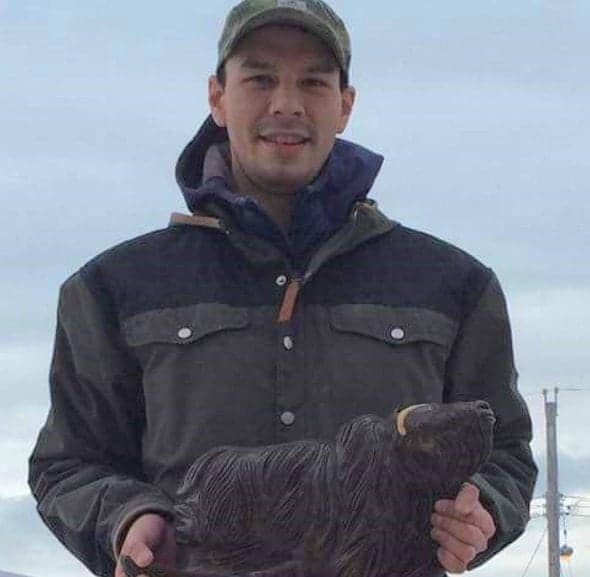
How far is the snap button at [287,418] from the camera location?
14.0 feet

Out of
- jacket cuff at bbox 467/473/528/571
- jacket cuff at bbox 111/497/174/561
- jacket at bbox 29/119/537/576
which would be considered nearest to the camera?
jacket cuff at bbox 111/497/174/561

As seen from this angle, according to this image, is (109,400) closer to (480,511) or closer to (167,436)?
(167,436)

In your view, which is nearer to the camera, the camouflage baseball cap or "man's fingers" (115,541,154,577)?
"man's fingers" (115,541,154,577)

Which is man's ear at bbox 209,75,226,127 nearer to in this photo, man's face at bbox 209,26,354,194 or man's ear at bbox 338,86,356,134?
man's face at bbox 209,26,354,194

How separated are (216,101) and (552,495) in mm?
20516

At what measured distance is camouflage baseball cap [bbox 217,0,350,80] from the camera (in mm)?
4336

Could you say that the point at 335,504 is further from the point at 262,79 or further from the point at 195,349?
the point at 262,79

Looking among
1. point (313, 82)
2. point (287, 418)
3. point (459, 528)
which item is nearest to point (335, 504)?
point (459, 528)

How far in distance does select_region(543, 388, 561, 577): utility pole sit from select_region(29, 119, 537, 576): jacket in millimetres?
17442

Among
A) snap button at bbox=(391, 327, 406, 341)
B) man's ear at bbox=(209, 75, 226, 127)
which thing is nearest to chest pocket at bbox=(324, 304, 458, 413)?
snap button at bbox=(391, 327, 406, 341)

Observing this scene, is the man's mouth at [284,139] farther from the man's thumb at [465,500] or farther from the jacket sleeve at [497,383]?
the man's thumb at [465,500]

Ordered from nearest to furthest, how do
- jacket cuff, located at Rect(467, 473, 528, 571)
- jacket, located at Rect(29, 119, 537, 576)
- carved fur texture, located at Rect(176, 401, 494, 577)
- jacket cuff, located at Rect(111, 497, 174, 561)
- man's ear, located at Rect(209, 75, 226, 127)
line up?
1. carved fur texture, located at Rect(176, 401, 494, 577)
2. jacket cuff, located at Rect(111, 497, 174, 561)
3. jacket cuff, located at Rect(467, 473, 528, 571)
4. jacket, located at Rect(29, 119, 537, 576)
5. man's ear, located at Rect(209, 75, 226, 127)

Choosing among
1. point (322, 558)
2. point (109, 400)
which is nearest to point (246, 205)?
point (109, 400)

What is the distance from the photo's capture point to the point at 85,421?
4430 mm
